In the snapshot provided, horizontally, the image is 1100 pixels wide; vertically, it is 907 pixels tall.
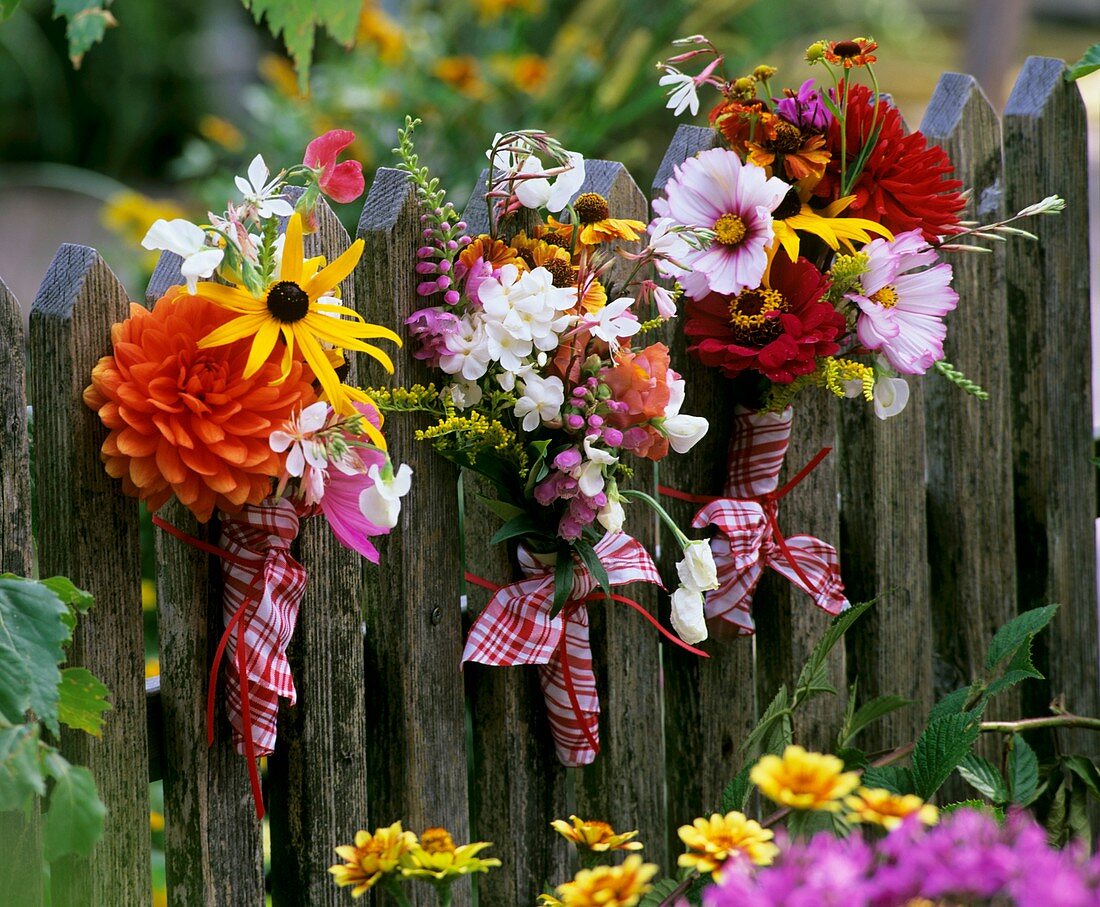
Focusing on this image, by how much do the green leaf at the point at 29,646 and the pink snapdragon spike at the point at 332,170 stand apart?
0.46 metres

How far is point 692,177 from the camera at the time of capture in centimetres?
148

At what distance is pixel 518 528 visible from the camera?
4.73 ft

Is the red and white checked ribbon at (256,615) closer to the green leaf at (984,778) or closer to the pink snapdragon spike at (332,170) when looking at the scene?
the pink snapdragon spike at (332,170)

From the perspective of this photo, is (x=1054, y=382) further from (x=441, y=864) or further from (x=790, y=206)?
(x=441, y=864)

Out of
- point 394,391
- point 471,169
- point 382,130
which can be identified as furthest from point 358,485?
point 382,130

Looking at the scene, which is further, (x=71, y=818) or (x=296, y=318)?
(x=296, y=318)

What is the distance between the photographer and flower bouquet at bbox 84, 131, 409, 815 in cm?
118

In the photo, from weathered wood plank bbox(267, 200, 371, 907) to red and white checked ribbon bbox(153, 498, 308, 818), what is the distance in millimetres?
87

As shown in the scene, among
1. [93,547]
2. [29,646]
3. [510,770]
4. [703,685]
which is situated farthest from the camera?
[703,685]

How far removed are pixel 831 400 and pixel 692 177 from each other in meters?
0.44

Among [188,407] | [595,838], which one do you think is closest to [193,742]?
[188,407]

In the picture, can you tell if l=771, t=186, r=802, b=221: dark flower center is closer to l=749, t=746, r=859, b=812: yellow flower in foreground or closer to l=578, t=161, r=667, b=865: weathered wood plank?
l=578, t=161, r=667, b=865: weathered wood plank

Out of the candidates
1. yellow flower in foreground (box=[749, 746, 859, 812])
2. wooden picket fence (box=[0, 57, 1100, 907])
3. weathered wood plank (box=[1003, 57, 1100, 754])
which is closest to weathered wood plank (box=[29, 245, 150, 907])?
wooden picket fence (box=[0, 57, 1100, 907])

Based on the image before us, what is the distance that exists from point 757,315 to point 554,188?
292 mm
